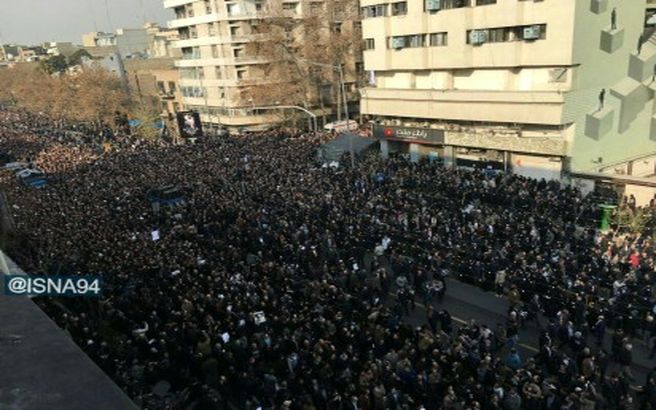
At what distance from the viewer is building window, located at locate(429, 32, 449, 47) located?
30248 mm

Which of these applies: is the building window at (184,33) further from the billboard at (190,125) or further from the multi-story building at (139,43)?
the multi-story building at (139,43)

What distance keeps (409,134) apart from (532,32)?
979cm

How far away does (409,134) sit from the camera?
109ft

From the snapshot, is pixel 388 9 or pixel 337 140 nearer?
pixel 388 9

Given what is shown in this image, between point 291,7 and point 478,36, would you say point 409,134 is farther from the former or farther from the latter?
point 291,7

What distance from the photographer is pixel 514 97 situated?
2719cm

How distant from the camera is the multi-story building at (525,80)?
25.5 m

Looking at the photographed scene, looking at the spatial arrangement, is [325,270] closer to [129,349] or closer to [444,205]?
[129,349]

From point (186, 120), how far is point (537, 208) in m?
31.5

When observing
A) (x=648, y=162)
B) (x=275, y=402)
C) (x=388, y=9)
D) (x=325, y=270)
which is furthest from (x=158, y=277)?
(x=648, y=162)

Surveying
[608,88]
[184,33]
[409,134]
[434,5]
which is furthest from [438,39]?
[184,33]

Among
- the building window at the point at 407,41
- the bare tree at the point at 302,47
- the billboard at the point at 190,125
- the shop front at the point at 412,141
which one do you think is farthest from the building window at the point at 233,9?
the shop front at the point at 412,141

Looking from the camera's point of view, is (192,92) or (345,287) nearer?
(345,287)

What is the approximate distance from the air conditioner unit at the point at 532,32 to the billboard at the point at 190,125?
27.6 m
